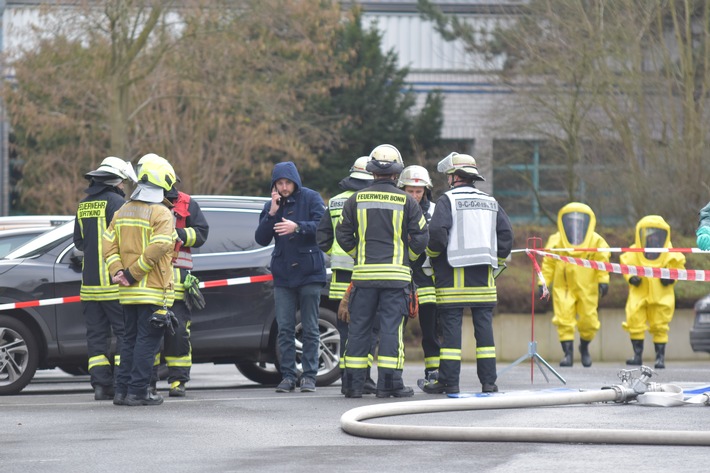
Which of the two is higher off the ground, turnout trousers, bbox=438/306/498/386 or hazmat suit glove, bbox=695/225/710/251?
hazmat suit glove, bbox=695/225/710/251

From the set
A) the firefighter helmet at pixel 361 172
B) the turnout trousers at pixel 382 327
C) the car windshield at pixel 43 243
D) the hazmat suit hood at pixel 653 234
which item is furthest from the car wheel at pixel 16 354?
the hazmat suit hood at pixel 653 234

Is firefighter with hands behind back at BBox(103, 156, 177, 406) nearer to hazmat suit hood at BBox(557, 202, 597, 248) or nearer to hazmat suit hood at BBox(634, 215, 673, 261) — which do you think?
hazmat suit hood at BBox(557, 202, 597, 248)

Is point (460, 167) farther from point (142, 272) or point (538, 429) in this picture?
point (538, 429)

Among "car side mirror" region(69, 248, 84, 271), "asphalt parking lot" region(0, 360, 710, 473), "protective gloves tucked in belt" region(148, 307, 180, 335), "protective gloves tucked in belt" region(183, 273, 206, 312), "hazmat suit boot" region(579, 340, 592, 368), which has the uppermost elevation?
"car side mirror" region(69, 248, 84, 271)

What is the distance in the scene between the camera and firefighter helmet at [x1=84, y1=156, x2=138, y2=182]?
11.8 m

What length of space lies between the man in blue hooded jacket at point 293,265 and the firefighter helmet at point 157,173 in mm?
1178

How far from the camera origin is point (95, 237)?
11.8m

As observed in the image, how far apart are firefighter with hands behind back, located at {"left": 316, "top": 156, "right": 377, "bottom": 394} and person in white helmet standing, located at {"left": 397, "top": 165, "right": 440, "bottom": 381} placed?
38 cm

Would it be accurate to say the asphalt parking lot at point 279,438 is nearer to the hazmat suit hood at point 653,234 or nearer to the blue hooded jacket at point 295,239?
the blue hooded jacket at point 295,239

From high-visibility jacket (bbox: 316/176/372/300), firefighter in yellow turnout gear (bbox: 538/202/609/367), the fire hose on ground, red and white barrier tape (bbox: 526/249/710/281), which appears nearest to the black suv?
high-visibility jacket (bbox: 316/176/372/300)

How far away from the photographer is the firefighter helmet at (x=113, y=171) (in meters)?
11.8

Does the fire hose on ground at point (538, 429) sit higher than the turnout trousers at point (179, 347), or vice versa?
the turnout trousers at point (179, 347)

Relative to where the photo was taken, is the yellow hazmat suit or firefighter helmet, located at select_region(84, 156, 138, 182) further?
the yellow hazmat suit

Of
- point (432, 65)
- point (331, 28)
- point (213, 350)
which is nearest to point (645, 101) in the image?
point (331, 28)
